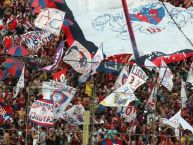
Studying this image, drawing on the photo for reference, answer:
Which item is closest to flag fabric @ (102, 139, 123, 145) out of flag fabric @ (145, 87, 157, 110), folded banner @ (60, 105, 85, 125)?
folded banner @ (60, 105, 85, 125)

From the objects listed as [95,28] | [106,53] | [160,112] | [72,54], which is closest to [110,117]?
[160,112]

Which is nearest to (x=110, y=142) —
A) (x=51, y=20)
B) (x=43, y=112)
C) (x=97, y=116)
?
(x=43, y=112)

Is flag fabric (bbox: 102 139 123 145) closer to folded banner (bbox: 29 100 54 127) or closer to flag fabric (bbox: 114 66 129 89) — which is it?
flag fabric (bbox: 114 66 129 89)

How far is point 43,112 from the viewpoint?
19547 millimetres

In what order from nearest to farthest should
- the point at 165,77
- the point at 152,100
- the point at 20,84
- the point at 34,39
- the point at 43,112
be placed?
1. the point at 43,112
2. the point at 152,100
3. the point at 165,77
4. the point at 20,84
5. the point at 34,39

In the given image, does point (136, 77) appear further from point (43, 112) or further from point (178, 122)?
point (43, 112)

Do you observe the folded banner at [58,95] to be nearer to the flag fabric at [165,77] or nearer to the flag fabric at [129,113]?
the flag fabric at [129,113]

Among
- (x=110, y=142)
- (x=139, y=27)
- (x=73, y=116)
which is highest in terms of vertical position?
(x=139, y=27)

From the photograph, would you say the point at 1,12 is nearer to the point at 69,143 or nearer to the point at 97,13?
the point at 97,13

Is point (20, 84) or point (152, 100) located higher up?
point (20, 84)

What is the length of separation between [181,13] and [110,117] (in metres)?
9.51

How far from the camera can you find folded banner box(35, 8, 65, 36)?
30609 mm

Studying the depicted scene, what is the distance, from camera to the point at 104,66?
26.2 metres

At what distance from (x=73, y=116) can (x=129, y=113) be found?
3057mm
